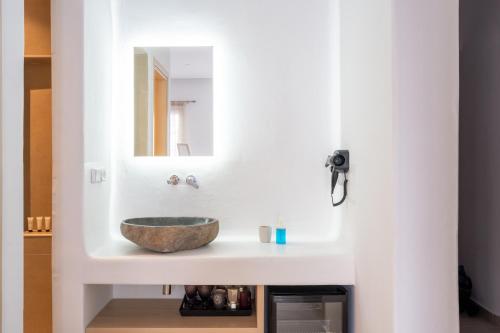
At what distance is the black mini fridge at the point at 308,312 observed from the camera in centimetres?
204

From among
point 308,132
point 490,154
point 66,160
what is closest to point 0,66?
point 66,160

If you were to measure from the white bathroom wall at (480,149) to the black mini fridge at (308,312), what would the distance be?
0.86 meters

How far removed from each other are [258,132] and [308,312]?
1117mm

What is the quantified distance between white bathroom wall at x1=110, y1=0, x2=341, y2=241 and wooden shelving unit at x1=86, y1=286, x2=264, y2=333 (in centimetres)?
51

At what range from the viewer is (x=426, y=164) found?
1.46 m

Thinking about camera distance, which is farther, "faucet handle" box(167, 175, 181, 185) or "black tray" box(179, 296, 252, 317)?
"faucet handle" box(167, 175, 181, 185)

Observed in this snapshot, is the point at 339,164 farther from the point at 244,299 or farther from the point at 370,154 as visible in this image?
the point at 244,299

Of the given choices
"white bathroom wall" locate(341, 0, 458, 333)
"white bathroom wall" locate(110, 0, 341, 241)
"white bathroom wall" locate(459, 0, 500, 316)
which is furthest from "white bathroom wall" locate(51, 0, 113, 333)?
"white bathroom wall" locate(459, 0, 500, 316)

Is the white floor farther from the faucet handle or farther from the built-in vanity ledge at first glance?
the faucet handle

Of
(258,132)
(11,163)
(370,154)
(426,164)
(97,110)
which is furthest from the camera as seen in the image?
(258,132)

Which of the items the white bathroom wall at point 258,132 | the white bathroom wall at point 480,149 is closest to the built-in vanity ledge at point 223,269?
the white bathroom wall at point 258,132

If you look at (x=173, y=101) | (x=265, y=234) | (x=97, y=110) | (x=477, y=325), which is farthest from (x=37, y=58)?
(x=477, y=325)

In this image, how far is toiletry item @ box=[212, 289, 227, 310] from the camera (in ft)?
7.25

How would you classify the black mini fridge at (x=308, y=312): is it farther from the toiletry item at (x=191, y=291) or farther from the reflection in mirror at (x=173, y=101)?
the reflection in mirror at (x=173, y=101)
